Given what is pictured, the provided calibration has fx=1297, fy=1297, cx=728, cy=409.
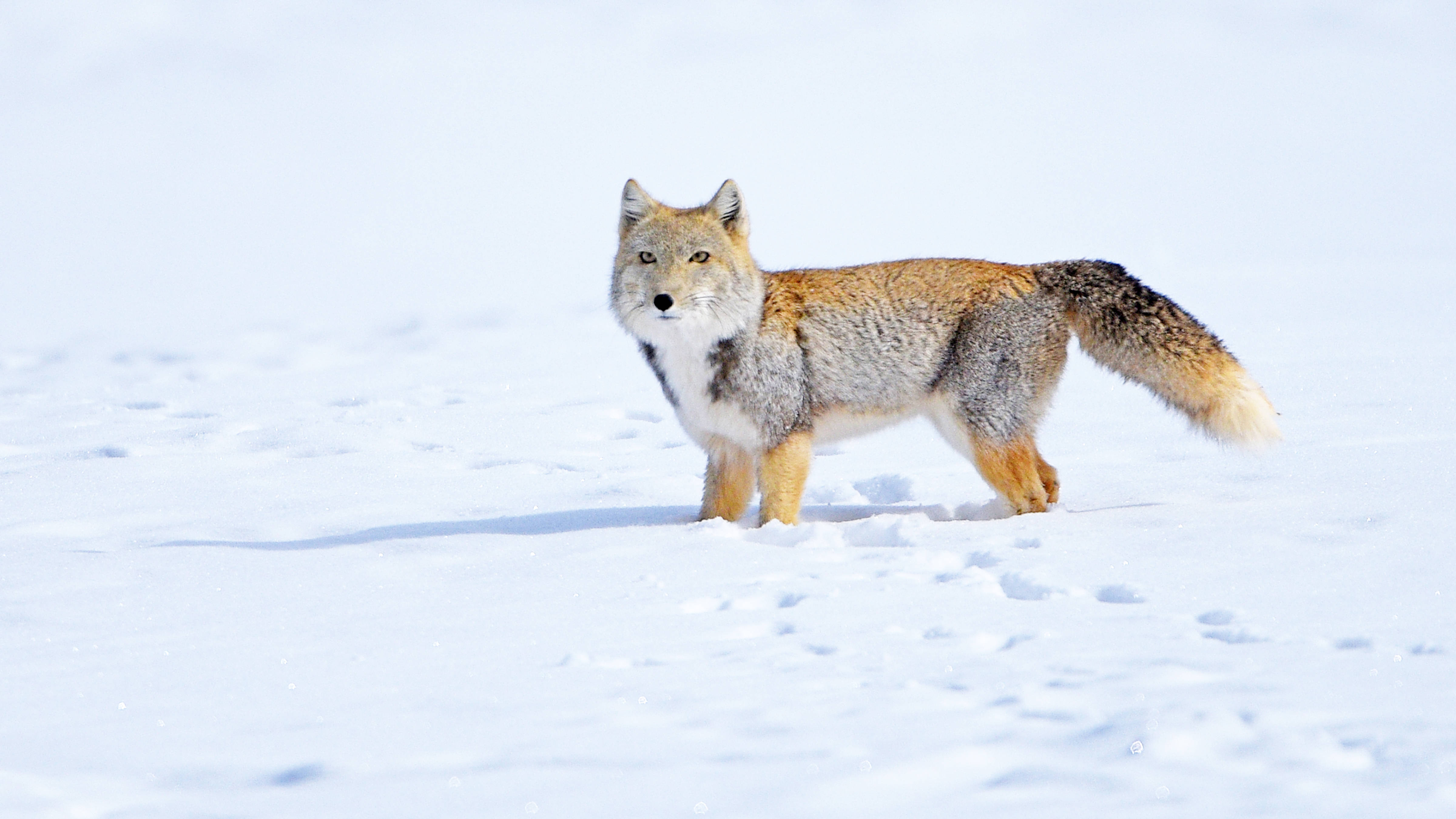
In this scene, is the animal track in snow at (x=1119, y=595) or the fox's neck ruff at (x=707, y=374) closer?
the animal track in snow at (x=1119, y=595)

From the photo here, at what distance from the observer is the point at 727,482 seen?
25.3ft

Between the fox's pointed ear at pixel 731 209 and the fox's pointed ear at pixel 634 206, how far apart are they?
0.37 metres

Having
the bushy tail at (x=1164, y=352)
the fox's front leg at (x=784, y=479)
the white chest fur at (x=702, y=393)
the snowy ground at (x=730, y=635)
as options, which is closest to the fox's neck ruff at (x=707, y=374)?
the white chest fur at (x=702, y=393)

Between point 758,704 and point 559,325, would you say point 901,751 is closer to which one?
point 758,704

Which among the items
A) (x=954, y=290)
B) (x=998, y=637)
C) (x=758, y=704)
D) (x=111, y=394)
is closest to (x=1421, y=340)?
(x=954, y=290)

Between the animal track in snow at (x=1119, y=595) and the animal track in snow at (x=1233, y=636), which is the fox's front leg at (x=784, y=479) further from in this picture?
the animal track in snow at (x=1233, y=636)

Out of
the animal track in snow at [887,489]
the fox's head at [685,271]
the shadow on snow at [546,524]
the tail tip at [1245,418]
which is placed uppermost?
the fox's head at [685,271]

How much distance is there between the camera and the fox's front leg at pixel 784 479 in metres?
7.34

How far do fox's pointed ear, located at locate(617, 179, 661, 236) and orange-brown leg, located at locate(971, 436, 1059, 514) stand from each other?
238 centimetres

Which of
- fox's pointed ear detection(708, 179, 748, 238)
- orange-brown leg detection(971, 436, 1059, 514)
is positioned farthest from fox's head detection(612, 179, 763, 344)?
orange-brown leg detection(971, 436, 1059, 514)

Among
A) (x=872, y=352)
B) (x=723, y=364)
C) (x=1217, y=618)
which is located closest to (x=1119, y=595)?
(x=1217, y=618)

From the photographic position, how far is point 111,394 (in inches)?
563

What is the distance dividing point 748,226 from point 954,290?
1.32 meters

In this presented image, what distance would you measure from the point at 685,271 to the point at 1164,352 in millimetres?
2765
